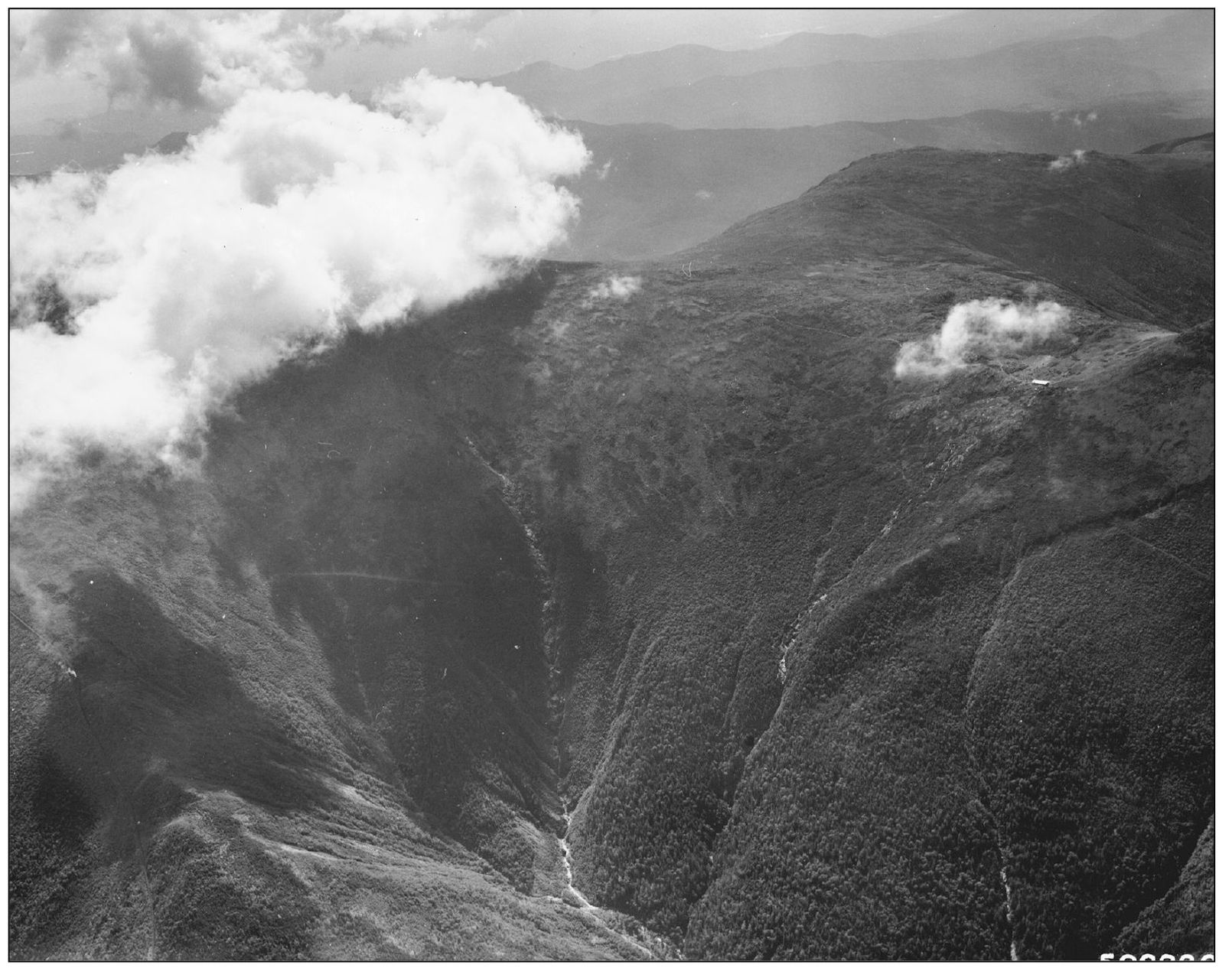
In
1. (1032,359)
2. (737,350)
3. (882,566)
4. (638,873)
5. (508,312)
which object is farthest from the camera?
(508,312)

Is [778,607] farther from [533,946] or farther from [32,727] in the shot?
[32,727]

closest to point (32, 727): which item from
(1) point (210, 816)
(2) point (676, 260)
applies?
(1) point (210, 816)

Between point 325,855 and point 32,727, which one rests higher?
point 32,727

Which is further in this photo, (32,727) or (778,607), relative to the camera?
(778,607)

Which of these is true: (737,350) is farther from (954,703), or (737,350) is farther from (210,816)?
(210,816)

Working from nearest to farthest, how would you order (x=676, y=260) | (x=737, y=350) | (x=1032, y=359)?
1. (x=1032, y=359)
2. (x=737, y=350)
3. (x=676, y=260)

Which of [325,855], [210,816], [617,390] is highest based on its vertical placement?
[617,390]
